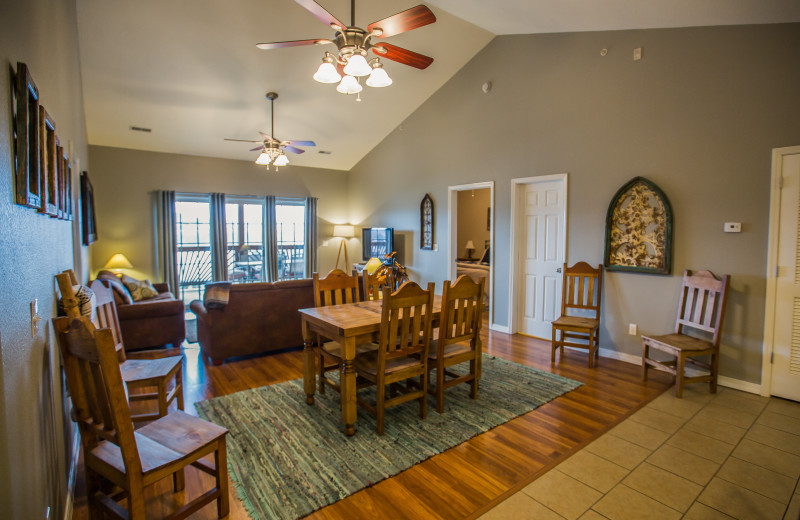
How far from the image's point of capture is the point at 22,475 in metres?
1.13

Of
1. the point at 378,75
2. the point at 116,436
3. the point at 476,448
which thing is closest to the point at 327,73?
the point at 378,75

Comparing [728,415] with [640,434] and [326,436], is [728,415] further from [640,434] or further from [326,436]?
[326,436]

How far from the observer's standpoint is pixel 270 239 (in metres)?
7.65

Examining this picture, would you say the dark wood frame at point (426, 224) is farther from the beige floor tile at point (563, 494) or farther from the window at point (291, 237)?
the beige floor tile at point (563, 494)

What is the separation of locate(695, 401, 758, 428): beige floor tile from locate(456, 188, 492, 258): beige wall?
5.76 metres

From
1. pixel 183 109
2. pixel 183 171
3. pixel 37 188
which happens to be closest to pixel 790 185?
pixel 37 188

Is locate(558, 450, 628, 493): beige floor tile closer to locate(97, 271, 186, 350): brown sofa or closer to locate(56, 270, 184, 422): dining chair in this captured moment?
locate(56, 270, 184, 422): dining chair

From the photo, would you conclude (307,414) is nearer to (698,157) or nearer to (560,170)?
(560,170)

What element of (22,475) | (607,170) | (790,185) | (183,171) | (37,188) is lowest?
(22,475)

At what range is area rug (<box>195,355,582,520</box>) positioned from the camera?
2.16 meters

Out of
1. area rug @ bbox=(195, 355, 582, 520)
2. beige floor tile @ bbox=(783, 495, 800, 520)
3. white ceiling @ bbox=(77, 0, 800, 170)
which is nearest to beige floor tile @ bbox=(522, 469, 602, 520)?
area rug @ bbox=(195, 355, 582, 520)

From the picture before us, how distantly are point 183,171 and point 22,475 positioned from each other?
6.58 meters

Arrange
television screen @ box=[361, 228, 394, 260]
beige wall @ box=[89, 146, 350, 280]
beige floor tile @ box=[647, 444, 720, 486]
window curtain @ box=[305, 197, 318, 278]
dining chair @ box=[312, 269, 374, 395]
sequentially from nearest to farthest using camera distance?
beige floor tile @ box=[647, 444, 720, 486] < dining chair @ box=[312, 269, 374, 395] < beige wall @ box=[89, 146, 350, 280] < television screen @ box=[361, 228, 394, 260] < window curtain @ box=[305, 197, 318, 278]

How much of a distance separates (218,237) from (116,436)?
5940 millimetres
